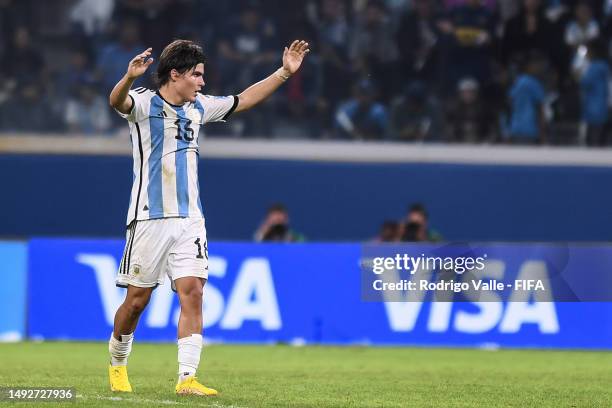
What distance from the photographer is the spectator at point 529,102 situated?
17000 millimetres

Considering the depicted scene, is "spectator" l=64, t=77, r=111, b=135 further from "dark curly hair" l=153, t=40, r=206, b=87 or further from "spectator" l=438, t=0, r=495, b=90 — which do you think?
"dark curly hair" l=153, t=40, r=206, b=87

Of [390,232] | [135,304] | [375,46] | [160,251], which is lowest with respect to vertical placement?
[135,304]

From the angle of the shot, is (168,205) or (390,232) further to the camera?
(390,232)

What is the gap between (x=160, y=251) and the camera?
775 centimetres

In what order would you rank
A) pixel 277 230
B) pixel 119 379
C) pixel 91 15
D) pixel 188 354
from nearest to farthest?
Answer: pixel 188 354
pixel 119 379
pixel 277 230
pixel 91 15

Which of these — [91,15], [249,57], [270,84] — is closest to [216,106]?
[270,84]

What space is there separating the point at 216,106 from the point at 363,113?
9132 mm

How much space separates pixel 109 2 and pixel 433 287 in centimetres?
770

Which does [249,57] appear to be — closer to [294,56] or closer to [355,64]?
[355,64]

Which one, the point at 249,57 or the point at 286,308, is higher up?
the point at 249,57

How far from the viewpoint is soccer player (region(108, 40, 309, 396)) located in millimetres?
7688

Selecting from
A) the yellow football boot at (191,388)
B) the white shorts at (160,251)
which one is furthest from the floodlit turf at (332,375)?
the white shorts at (160,251)

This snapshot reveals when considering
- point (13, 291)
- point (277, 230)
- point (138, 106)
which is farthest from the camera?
point (277, 230)

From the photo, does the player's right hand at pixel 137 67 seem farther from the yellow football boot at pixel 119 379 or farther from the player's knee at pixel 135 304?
the yellow football boot at pixel 119 379
